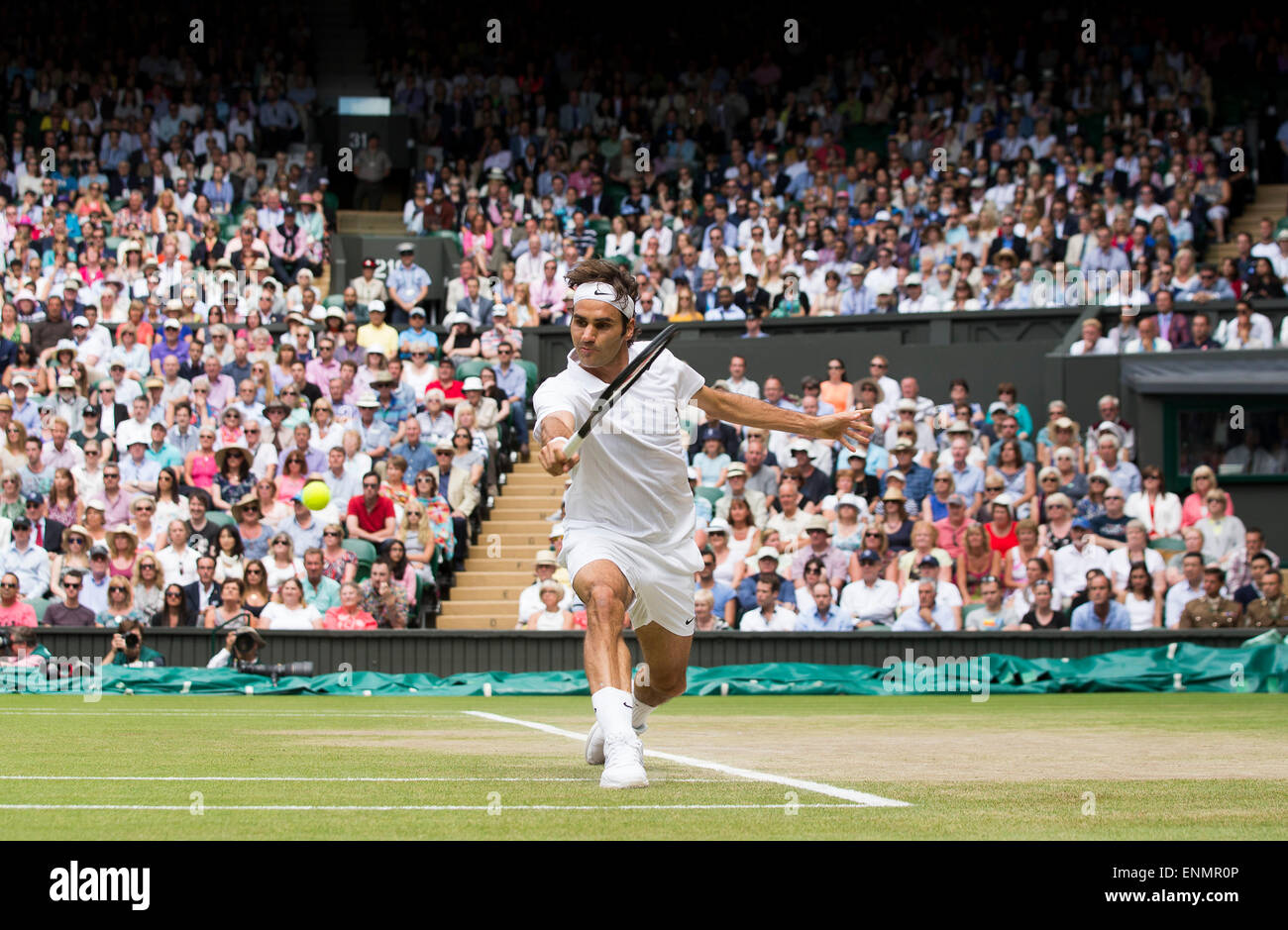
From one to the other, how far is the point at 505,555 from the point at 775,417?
41.5 ft

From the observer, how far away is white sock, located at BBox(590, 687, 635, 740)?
620 centimetres

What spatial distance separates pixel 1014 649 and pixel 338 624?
6.47 metres

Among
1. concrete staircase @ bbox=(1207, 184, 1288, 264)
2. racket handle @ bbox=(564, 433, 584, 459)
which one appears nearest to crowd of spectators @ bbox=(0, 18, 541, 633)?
concrete staircase @ bbox=(1207, 184, 1288, 264)

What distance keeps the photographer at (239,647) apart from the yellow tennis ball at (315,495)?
2.02m

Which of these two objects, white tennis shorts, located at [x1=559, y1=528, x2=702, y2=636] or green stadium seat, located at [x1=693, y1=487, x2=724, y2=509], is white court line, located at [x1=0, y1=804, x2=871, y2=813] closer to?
white tennis shorts, located at [x1=559, y1=528, x2=702, y2=636]

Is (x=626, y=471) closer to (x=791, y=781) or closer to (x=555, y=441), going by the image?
(x=555, y=441)

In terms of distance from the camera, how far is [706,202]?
2570 cm

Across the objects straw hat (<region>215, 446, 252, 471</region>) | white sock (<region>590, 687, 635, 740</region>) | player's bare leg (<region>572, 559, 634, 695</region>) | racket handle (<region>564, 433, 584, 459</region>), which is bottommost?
white sock (<region>590, 687, 635, 740</region>)

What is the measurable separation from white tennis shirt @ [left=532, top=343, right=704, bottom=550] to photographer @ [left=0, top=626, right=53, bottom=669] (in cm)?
1043

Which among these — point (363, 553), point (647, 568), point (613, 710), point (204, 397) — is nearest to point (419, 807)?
point (613, 710)

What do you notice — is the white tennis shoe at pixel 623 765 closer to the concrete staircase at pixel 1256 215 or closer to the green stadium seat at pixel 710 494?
the green stadium seat at pixel 710 494

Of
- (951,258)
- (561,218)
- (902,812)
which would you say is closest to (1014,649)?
(951,258)

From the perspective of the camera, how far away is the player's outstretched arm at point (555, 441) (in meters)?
6.02
